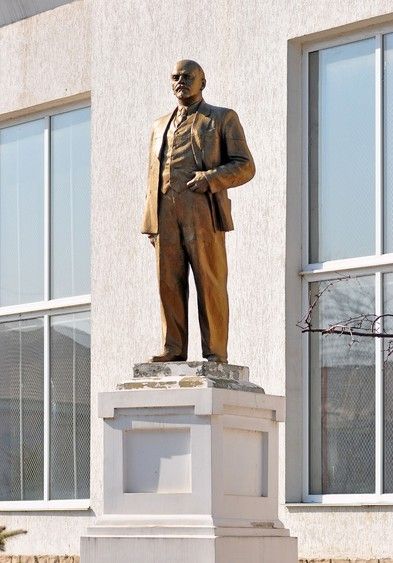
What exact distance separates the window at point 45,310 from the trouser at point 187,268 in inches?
209

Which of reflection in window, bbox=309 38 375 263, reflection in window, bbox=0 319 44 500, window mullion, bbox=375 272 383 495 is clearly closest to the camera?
window mullion, bbox=375 272 383 495

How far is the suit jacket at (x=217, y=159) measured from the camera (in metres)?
12.5

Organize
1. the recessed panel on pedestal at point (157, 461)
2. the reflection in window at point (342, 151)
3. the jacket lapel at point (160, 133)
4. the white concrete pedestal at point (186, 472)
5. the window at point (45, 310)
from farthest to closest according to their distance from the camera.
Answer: the window at point (45, 310)
the reflection in window at point (342, 151)
the jacket lapel at point (160, 133)
the recessed panel on pedestal at point (157, 461)
the white concrete pedestal at point (186, 472)

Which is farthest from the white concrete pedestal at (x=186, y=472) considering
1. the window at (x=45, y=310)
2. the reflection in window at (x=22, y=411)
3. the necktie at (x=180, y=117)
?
the reflection in window at (x=22, y=411)

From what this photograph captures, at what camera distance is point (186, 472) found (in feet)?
39.7

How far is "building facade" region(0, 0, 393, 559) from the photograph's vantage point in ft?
49.9

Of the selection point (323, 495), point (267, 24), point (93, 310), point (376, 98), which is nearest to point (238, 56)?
point (267, 24)

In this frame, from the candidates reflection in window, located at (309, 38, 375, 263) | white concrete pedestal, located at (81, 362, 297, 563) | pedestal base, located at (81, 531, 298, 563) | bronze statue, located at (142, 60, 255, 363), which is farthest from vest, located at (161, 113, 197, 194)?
reflection in window, located at (309, 38, 375, 263)

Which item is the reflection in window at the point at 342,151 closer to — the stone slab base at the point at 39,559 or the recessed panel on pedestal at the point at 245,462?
the recessed panel on pedestal at the point at 245,462

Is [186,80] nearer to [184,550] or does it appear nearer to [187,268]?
[187,268]

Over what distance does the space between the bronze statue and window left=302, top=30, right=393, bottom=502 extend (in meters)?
2.72

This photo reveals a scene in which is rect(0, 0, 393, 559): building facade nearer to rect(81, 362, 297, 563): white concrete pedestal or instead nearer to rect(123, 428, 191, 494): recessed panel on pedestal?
rect(81, 362, 297, 563): white concrete pedestal

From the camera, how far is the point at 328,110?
15.8m

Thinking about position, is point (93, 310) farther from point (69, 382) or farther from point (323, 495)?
point (323, 495)
